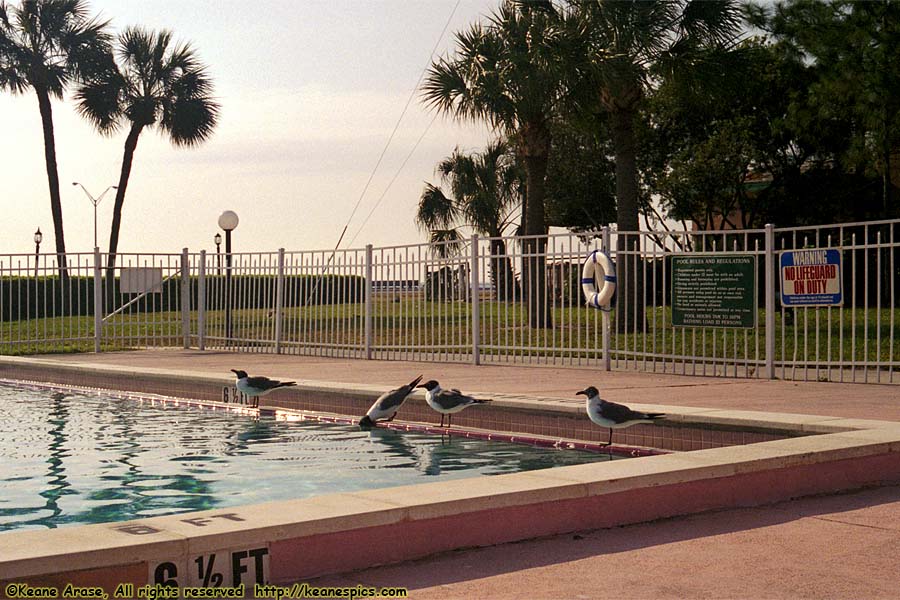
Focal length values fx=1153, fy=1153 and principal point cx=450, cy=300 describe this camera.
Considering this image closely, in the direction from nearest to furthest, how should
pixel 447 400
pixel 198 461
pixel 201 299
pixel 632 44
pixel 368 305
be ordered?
pixel 198 461 → pixel 447 400 → pixel 368 305 → pixel 632 44 → pixel 201 299

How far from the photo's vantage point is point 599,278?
50.5 ft

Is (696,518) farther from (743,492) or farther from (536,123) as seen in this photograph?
(536,123)

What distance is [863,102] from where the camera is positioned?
32.5 metres

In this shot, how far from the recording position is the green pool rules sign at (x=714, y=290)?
14320 mm

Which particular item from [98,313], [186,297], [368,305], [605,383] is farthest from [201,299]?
[605,383]

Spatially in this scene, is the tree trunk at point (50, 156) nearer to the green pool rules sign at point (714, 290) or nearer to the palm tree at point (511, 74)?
the palm tree at point (511, 74)

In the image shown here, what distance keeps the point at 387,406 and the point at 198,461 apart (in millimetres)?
1911

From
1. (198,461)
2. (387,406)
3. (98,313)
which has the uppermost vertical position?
(98,313)

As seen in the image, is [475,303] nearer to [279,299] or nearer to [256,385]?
[279,299]

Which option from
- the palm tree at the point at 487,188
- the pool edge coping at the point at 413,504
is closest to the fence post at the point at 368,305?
the pool edge coping at the point at 413,504

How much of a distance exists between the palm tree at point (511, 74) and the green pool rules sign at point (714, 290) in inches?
275

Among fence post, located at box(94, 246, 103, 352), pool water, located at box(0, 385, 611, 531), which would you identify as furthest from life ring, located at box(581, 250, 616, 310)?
fence post, located at box(94, 246, 103, 352)

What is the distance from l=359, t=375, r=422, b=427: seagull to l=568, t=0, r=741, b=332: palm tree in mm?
10427

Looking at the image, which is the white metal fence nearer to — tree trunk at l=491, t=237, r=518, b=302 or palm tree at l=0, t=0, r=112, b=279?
tree trunk at l=491, t=237, r=518, b=302
